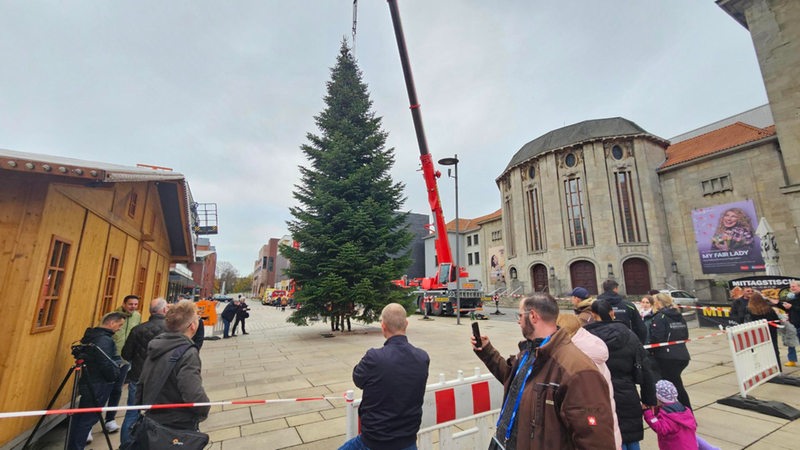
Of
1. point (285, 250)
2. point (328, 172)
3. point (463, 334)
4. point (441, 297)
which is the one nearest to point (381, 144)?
point (328, 172)

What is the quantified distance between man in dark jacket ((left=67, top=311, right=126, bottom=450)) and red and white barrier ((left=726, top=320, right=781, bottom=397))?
8978 millimetres

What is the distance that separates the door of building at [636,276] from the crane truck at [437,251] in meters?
18.5

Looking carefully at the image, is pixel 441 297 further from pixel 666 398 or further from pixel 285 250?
pixel 666 398

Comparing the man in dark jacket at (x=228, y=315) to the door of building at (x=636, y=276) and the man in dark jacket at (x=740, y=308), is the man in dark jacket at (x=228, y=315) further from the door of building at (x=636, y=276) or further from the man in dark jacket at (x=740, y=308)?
the door of building at (x=636, y=276)

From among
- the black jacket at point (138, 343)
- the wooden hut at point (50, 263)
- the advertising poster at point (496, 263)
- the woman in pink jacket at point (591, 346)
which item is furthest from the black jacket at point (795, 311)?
the advertising poster at point (496, 263)

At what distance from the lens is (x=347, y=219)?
517 inches

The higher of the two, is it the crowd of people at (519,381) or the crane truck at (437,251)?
the crane truck at (437,251)

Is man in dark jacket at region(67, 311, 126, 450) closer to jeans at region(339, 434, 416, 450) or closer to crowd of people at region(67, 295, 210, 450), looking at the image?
crowd of people at region(67, 295, 210, 450)

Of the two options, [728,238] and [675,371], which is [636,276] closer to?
[728,238]

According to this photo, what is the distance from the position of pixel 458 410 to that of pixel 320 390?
3.69 m

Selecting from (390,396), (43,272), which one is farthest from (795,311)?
(43,272)

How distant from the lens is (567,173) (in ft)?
113

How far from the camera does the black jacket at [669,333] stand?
422 cm

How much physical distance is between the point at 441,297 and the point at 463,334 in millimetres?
7738
